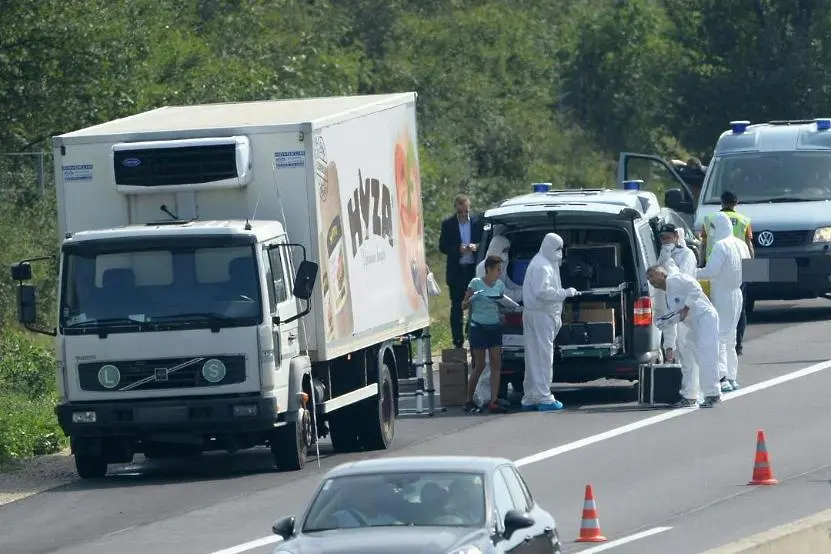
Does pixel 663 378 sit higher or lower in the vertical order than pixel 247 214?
lower

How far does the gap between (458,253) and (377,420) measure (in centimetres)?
627

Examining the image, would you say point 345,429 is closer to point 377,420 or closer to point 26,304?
point 377,420

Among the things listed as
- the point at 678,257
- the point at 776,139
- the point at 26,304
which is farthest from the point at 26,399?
the point at 776,139

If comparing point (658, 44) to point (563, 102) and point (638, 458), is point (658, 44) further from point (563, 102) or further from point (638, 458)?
point (638, 458)

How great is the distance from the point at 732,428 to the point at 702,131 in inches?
1026

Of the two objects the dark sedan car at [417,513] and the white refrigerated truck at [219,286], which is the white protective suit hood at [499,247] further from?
the dark sedan car at [417,513]

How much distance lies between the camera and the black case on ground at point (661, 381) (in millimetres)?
20094

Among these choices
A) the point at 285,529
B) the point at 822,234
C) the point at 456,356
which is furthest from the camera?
the point at 822,234

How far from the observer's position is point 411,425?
65.5ft

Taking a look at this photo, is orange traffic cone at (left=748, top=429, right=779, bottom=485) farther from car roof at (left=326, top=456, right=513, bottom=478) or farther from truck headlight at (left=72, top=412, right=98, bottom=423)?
truck headlight at (left=72, top=412, right=98, bottom=423)

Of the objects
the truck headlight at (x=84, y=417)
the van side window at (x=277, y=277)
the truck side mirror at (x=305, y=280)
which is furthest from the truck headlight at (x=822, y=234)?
the truck headlight at (x=84, y=417)

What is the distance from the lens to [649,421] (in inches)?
766

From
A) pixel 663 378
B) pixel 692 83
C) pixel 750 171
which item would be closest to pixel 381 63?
pixel 692 83

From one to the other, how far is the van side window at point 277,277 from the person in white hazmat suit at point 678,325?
5202 millimetres
